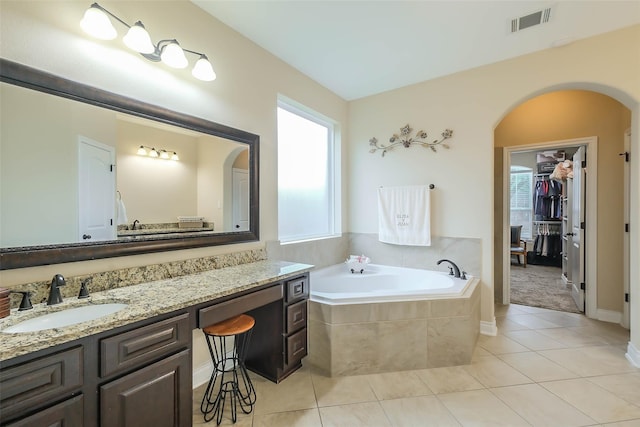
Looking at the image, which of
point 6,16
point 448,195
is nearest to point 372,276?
point 448,195

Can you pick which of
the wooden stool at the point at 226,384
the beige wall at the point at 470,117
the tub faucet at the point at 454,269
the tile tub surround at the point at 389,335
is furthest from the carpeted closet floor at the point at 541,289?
the wooden stool at the point at 226,384

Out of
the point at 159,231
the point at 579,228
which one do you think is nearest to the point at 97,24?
the point at 159,231

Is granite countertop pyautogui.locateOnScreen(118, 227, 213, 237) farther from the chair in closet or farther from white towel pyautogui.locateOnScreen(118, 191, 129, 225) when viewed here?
the chair in closet

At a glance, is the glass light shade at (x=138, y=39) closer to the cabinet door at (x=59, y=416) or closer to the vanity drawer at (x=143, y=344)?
the vanity drawer at (x=143, y=344)

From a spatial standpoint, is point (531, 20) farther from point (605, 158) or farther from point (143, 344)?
point (143, 344)

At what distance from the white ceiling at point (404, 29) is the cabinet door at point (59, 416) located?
2332 millimetres

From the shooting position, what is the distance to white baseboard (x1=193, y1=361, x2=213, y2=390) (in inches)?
76.7

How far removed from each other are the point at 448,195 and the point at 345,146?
1.42 meters

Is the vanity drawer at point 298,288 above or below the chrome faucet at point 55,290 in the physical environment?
below

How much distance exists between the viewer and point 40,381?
884 mm

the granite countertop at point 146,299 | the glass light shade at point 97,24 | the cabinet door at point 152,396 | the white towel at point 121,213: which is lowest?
the cabinet door at point 152,396

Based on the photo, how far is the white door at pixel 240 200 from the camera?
7.19 feet

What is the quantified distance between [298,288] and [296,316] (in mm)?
202

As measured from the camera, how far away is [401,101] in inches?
127
